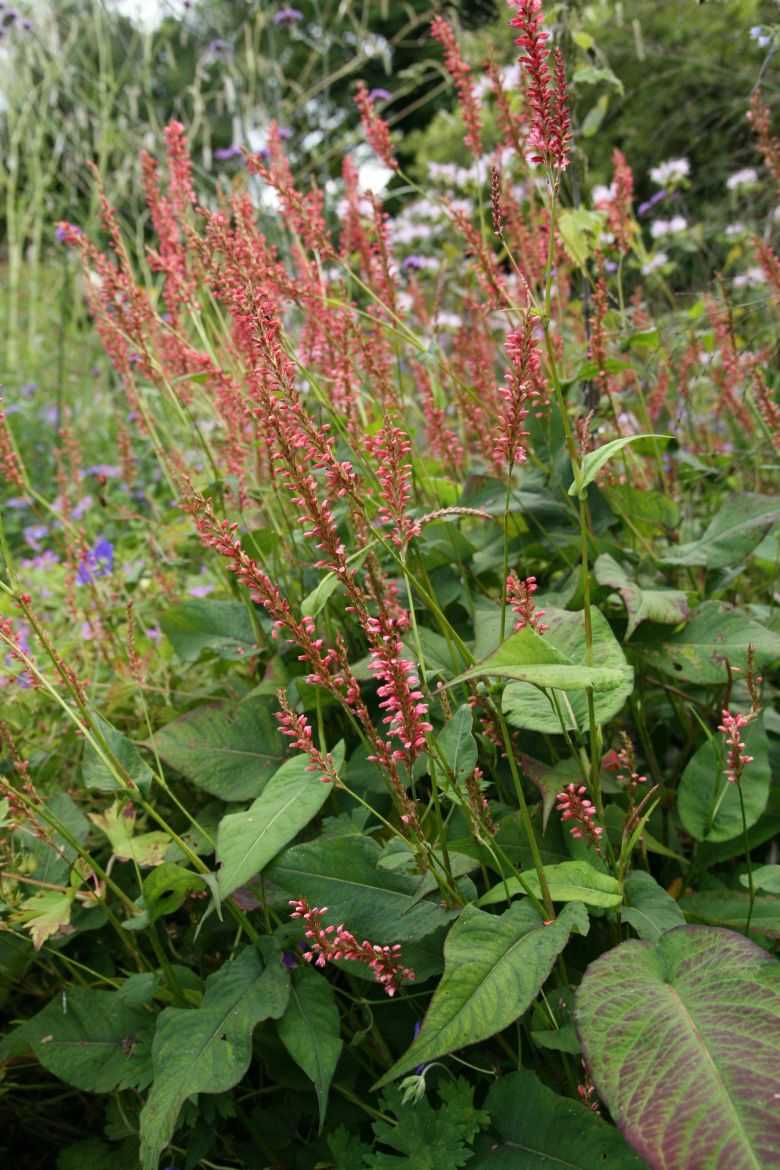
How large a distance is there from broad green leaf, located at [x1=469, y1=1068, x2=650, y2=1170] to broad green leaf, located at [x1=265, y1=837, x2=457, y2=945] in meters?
0.23

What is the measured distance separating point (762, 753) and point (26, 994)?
1.30 meters

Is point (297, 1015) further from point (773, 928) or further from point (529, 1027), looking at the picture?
point (773, 928)

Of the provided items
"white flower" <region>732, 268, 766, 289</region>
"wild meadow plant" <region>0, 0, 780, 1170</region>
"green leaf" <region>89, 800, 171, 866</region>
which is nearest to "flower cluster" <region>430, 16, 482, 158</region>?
"wild meadow plant" <region>0, 0, 780, 1170</region>

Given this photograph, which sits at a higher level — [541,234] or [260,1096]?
[541,234]

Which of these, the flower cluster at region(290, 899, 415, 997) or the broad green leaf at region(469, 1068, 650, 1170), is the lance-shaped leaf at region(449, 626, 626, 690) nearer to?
the flower cluster at region(290, 899, 415, 997)

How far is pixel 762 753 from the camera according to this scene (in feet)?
4.30

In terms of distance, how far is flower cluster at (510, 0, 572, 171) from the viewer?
90 centimetres

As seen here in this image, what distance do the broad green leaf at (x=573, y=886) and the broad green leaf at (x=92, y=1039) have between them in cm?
57

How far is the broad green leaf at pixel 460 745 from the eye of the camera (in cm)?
111

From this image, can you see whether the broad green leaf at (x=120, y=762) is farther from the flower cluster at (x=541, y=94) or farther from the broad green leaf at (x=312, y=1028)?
the flower cluster at (x=541, y=94)

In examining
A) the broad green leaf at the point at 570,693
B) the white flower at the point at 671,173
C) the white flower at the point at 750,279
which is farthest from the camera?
the white flower at the point at 671,173

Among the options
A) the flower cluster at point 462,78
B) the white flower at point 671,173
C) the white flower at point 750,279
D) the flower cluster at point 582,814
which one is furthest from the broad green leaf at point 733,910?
the white flower at point 671,173

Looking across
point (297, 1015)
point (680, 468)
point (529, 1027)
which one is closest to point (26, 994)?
point (297, 1015)

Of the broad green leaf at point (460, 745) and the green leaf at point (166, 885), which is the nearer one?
the broad green leaf at point (460, 745)
